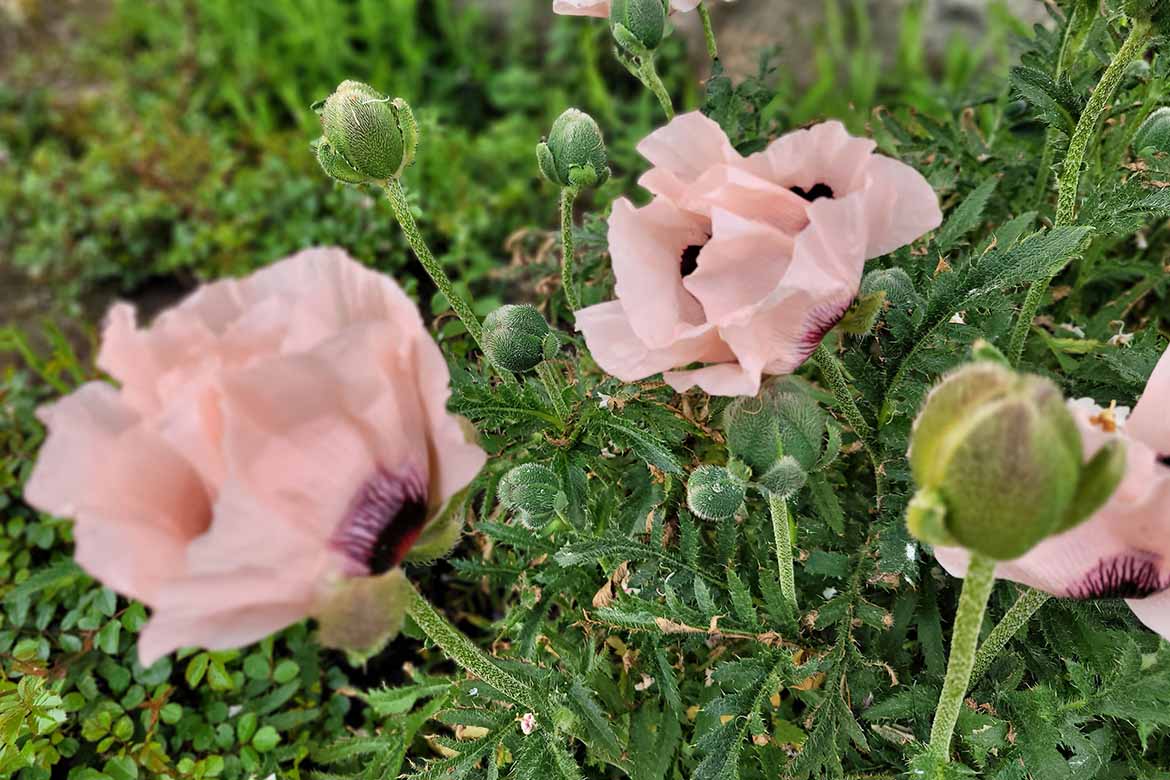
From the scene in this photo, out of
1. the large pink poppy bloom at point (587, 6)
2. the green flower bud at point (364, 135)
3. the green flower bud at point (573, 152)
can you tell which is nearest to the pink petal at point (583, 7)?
the large pink poppy bloom at point (587, 6)

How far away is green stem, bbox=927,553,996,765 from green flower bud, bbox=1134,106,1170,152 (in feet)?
2.18

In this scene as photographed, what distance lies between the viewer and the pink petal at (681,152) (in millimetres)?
919

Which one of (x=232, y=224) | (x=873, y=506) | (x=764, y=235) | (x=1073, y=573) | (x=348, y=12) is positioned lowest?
(x=232, y=224)

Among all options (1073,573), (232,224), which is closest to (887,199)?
(1073,573)

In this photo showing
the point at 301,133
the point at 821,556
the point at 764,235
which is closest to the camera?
the point at 764,235

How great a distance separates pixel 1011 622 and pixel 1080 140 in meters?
0.54

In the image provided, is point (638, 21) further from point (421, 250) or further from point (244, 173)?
point (244, 173)

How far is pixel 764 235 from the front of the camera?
879mm

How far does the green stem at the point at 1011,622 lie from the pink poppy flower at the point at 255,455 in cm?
57

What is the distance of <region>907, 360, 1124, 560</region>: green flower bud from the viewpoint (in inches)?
24.2

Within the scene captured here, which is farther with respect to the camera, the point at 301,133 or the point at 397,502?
the point at 301,133

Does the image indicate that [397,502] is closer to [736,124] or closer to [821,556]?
[821,556]

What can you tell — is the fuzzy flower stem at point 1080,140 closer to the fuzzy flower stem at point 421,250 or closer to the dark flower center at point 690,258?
the dark flower center at point 690,258

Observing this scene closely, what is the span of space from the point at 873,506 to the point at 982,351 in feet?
2.29
